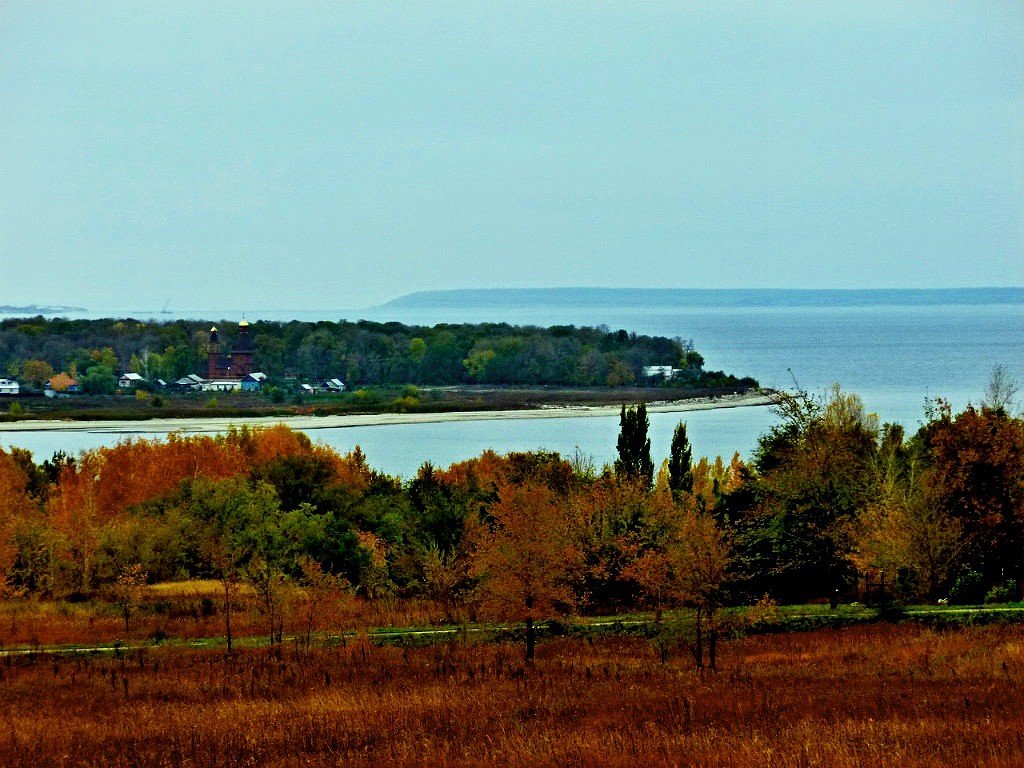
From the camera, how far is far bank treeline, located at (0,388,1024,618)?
29.2m

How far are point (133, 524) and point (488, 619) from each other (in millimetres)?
15124

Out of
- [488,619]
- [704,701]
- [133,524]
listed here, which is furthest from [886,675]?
[133,524]

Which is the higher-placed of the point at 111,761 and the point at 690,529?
the point at 690,529

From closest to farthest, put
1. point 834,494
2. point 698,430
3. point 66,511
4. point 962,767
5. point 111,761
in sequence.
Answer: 1. point 962,767
2. point 111,761
3. point 834,494
4. point 66,511
5. point 698,430

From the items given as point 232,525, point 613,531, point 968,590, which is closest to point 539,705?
point 968,590

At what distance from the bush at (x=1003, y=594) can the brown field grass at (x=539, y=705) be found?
448cm

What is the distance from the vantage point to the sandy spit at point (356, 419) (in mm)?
116250

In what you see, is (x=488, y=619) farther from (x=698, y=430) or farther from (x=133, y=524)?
(x=698, y=430)

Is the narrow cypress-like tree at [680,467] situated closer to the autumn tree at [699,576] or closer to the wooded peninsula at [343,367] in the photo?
the autumn tree at [699,576]

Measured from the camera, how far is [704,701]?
19422mm

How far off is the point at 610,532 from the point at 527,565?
9.13 meters

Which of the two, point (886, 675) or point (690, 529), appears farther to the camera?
point (690, 529)

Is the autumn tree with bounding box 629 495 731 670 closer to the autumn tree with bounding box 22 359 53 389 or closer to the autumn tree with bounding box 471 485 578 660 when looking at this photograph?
the autumn tree with bounding box 471 485 578 660

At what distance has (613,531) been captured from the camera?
121 feet
